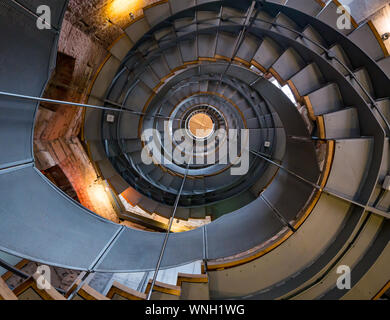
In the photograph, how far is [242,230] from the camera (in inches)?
150

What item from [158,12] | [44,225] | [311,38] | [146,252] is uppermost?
[158,12]

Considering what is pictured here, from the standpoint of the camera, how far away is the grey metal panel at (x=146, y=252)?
115 inches

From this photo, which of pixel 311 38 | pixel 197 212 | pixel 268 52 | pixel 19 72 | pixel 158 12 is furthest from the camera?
pixel 197 212

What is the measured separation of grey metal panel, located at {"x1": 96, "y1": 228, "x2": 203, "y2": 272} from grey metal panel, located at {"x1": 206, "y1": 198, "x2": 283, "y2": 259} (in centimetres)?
30

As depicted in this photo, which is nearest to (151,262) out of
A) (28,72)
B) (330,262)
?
(330,262)

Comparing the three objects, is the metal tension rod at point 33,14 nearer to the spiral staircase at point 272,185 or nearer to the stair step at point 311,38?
the spiral staircase at point 272,185

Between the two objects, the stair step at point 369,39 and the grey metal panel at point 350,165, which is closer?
the grey metal panel at point 350,165

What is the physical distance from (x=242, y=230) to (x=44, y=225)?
341 centimetres

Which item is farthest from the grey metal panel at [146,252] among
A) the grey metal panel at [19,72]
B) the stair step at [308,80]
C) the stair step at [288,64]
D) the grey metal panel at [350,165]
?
the stair step at [288,64]

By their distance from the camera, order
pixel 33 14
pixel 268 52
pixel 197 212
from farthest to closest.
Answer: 1. pixel 197 212
2. pixel 268 52
3. pixel 33 14

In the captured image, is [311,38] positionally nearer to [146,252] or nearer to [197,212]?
[146,252]

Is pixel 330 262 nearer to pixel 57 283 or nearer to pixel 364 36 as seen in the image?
pixel 364 36

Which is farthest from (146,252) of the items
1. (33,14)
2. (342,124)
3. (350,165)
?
(342,124)

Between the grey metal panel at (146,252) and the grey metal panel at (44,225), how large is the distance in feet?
0.80
